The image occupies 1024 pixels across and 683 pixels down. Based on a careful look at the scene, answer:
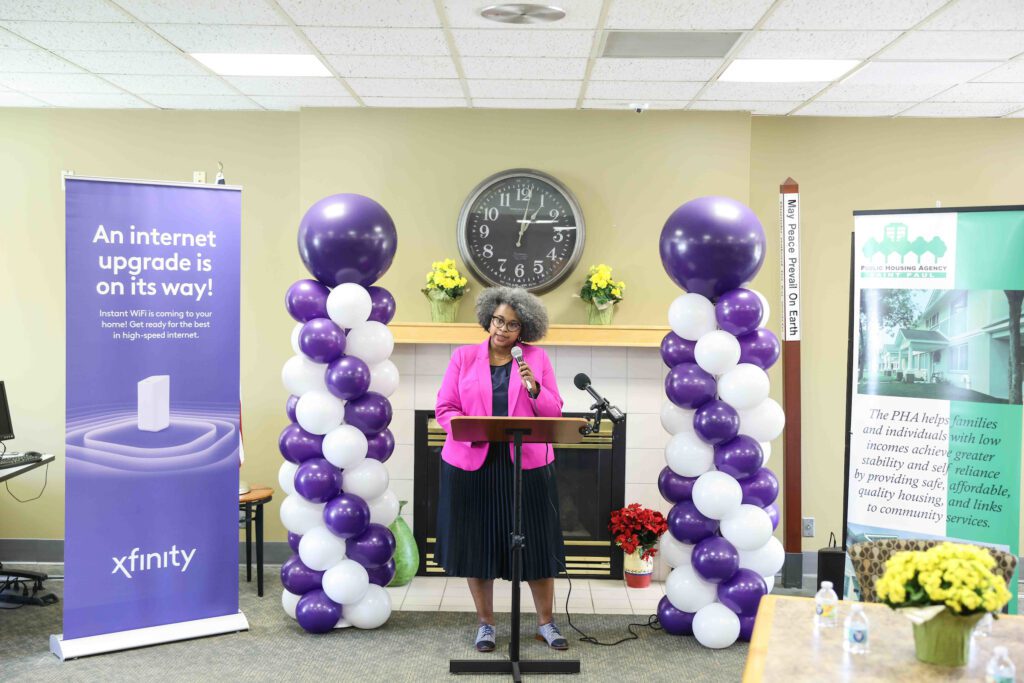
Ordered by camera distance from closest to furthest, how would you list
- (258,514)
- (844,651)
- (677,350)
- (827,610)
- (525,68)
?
(844,651) → (827,610) → (677,350) → (525,68) → (258,514)

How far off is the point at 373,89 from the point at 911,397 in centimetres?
328

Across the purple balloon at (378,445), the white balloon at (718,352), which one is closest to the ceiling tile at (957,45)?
the white balloon at (718,352)

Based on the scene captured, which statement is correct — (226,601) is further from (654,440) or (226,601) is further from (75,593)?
(654,440)

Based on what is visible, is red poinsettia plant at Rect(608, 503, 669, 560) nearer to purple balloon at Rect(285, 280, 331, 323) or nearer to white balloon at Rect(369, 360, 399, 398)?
white balloon at Rect(369, 360, 399, 398)

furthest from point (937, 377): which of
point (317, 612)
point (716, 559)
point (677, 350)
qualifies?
point (317, 612)

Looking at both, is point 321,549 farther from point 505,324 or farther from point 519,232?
point 519,232

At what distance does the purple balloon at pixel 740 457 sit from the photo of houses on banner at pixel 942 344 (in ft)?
2.19

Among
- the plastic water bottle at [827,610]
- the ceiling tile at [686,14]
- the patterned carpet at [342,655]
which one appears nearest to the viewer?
the plastic water bottle at [827,610]

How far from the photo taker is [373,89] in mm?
5109

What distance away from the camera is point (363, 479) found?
14.3 ft

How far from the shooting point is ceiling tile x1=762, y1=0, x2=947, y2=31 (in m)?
3.58

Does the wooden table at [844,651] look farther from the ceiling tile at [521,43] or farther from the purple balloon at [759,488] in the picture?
the ceiling tile at [521,43]

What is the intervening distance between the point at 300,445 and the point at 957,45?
3618 millimetres

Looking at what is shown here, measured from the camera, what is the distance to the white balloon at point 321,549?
430 centimetres
